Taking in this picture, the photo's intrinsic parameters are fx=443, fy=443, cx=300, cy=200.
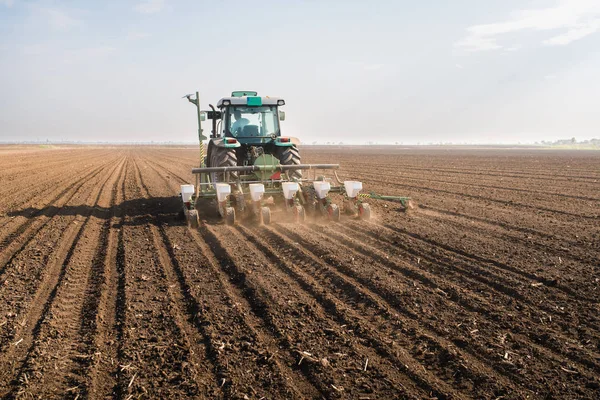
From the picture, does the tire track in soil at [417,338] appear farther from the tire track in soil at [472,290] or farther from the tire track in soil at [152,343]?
the tire track in soil at [152,343]

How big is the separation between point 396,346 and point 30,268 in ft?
14.6

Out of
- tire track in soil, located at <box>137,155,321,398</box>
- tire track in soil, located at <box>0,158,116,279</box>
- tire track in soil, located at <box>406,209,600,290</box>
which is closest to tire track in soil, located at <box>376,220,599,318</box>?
tire track in soil, located at <box>406,209,600,290</box>

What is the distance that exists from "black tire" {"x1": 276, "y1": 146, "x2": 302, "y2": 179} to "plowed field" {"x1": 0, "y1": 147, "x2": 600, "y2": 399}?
6.66ft

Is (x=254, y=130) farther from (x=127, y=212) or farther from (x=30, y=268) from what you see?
(x=30, y=268)

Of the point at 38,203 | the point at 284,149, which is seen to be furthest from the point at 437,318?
the point at 38,203

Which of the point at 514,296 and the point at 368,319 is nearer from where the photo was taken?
the point at 368,319

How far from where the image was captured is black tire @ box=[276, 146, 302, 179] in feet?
31.4

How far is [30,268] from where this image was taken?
211 inches

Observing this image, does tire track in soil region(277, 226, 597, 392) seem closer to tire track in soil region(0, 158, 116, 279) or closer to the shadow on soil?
the shadow on soil

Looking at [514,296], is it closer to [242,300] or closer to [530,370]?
[530,370]

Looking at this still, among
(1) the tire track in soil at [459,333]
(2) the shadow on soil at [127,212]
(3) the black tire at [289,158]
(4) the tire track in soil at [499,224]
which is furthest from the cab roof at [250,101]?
(1) the tire track in soil at [459,333]

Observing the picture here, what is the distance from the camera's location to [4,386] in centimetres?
295

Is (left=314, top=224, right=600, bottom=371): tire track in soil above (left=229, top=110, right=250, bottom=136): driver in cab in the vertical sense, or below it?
below

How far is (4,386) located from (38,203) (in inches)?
341
